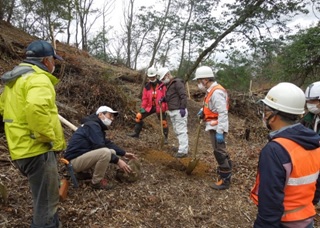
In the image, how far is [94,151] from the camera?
12.5 ft

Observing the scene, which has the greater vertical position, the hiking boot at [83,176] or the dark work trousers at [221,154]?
the dark work trousers at [221,154]

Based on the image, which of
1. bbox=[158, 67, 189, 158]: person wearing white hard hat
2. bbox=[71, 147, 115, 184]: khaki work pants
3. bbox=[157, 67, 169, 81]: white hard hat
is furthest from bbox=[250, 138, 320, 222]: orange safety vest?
bbox=[157, 67, 169, 81]: white hard hat

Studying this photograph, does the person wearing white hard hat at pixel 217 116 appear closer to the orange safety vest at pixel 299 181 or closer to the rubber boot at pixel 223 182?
the rubber boot at pixel 223 182

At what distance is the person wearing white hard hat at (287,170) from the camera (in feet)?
5.75

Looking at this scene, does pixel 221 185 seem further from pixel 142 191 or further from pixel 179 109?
pixel 179 109

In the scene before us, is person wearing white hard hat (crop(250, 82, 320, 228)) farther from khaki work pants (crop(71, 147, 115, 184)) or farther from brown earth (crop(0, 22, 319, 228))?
khaki work pants (crop(71, 147, 115, 184))

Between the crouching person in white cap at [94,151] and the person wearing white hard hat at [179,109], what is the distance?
2.16 m

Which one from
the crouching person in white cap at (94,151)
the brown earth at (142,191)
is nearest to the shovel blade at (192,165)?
the brown earth at (142,191)

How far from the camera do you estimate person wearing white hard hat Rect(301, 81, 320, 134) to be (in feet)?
11.8

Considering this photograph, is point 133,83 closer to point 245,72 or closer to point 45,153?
point 245,72

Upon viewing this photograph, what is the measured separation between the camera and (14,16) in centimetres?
1833

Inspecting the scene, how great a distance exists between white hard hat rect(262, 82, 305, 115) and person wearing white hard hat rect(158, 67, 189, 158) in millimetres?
3992

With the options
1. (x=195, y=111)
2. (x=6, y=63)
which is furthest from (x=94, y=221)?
(x=195, y=111)

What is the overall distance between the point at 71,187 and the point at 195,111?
335 inches
